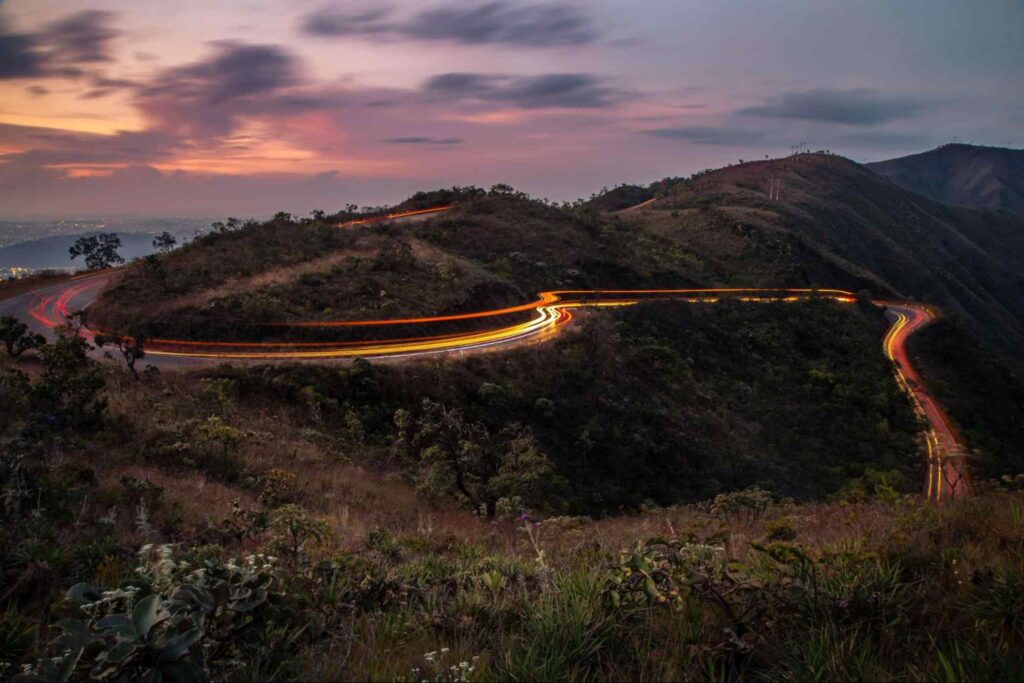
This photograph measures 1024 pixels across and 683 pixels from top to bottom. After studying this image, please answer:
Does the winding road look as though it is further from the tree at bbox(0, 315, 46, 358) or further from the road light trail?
the road light trail

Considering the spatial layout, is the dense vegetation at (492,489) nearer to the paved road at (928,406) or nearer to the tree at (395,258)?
the tree at (395,258)

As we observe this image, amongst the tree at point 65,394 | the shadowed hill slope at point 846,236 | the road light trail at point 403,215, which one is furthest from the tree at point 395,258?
the shadowed hill slope at point 846,236

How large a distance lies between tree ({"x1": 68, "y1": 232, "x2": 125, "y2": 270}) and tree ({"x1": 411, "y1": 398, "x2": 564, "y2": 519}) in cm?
4169

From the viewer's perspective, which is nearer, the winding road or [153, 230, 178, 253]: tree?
the winding road

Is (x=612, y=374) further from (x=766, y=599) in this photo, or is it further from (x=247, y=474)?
(x=766, y=599)

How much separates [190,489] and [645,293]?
3910cm

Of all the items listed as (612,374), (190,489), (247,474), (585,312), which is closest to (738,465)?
(612,374)

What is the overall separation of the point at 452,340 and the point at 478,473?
12.1 m

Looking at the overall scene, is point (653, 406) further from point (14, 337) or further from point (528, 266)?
point (14, 337)

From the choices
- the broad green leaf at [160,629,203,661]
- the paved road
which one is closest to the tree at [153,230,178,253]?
the broad green leaf at [160,629,203,661]

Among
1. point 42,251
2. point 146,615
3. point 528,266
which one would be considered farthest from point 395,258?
point 42,251

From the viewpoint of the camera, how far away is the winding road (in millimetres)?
22938

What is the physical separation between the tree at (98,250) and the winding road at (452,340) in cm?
882

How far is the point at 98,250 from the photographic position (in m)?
46.3
